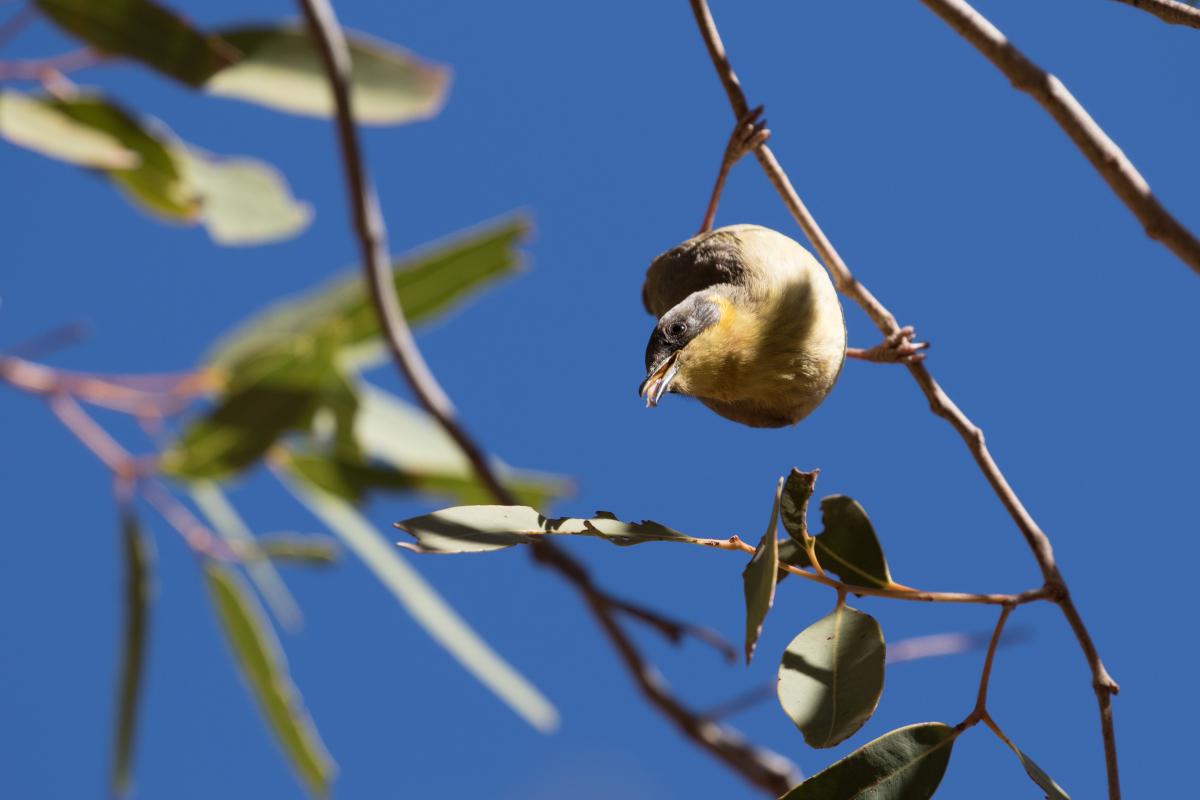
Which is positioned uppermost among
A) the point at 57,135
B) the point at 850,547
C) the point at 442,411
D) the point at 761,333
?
the point at 57,135

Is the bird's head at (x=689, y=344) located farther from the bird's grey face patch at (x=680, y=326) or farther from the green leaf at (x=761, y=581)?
the green leaf at (x=761, y=581)

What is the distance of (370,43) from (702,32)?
1250 millimetres

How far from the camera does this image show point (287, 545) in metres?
2.91

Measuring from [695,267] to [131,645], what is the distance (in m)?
1.61

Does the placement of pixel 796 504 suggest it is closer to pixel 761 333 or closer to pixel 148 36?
pixel 761 333

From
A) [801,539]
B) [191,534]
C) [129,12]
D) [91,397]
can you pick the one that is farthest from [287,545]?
[801,539]

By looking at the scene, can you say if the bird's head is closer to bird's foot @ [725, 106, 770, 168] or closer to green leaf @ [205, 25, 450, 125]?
bird's foot @ [725, 106, 770, 168]

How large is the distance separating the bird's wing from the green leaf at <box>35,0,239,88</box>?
3.57ft

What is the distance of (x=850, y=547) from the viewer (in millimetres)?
1856

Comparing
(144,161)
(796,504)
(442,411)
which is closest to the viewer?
(796,504)

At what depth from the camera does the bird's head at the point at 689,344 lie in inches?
95.7

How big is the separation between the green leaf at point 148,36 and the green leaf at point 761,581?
1.87m

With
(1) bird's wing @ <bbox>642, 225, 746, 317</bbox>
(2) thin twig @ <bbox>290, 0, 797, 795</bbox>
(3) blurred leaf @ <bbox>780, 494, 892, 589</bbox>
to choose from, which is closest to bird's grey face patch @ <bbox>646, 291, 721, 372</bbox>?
(1) bird's wing @ <bbox>642, 225, 746, 317</bbox>

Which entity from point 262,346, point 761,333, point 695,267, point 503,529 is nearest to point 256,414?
point 262,346
